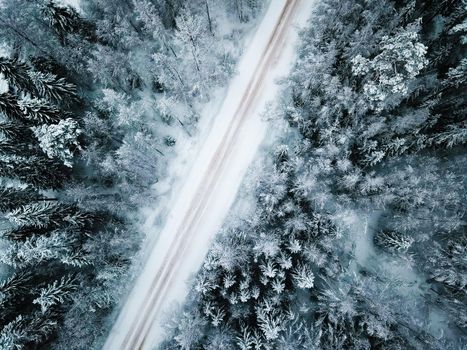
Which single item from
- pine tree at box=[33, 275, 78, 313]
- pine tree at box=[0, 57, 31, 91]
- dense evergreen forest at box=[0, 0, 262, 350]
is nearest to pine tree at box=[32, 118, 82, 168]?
dense evergreen forest at box=[0, 0, 262, 350]

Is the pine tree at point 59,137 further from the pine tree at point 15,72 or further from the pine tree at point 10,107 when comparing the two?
the pine tree at point 15,72

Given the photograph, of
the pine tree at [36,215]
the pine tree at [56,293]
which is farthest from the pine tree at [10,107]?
the pine tree at [56,293]

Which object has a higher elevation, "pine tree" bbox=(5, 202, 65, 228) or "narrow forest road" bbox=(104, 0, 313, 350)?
"pine tree" bbox=(5, 202, 65, 228)

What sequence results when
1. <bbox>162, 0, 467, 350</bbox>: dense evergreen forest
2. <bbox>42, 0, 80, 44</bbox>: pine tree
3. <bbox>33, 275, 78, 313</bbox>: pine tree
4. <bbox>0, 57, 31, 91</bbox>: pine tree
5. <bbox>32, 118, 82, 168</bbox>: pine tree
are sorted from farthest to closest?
<bbox>42, 0, 80, 44</bbox>: pine tree, <bbox>0, 57, 31, 91</bbox>: pine tree, <bbox>32, 118, 82, 168</bbox>: pine tree, <bbox>33, 275, 78, 313</bbox>: pine tree, <bbox>162, 0, 467, 350</bbox>: dense evergreen forest

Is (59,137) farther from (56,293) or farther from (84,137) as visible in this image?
(56,293)

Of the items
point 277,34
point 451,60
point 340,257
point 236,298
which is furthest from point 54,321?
point 451,60

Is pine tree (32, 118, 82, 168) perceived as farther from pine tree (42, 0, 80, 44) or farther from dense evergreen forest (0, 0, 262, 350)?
pine tree (42, 0, 80, 44)

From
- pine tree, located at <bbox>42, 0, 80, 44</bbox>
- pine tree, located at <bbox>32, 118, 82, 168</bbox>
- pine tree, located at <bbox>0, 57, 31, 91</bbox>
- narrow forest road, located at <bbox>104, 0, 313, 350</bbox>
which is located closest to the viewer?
pine tree, located at <bbox>32, 118, 82, 168</bbox>

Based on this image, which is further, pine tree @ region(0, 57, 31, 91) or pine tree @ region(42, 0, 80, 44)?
pine tree @ region(42, 0, 80, 44)
